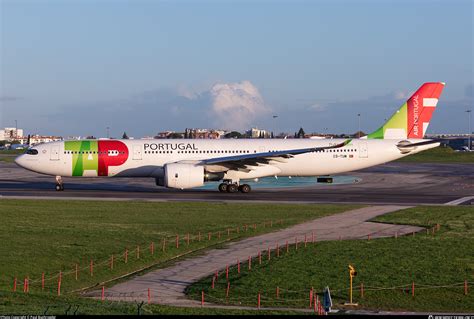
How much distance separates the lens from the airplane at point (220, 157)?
5397cm

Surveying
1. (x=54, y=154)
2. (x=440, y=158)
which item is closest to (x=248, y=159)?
(x=54, y=154)

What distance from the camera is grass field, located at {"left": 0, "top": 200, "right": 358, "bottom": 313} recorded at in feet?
84.6

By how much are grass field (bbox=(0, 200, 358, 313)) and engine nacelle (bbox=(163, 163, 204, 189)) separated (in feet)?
16.7

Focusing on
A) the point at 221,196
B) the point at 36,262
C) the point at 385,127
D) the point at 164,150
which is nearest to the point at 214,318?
the point at 36,262

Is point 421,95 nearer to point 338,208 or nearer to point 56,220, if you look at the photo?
point 338,208

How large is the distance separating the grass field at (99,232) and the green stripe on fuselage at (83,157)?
771cm

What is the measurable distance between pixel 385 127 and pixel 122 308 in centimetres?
4392

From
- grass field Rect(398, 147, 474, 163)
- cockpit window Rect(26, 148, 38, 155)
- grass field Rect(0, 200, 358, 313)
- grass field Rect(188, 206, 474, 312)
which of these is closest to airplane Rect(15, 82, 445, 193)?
cockpit window Rect(26, 148, 38, 155)

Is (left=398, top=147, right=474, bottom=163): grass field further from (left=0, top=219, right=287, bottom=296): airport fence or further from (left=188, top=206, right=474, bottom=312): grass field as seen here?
(left=0, top=219, right=287, bottom=296): airport fence

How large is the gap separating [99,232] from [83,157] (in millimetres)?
20819

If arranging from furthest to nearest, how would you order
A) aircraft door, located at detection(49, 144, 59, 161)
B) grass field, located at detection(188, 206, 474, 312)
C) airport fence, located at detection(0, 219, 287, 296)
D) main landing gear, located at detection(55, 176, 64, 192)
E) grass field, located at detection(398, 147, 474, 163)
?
grass field, located at detection(398, 147, 474, 163), main landing gear, located at detection(55, 176, 64, 192), aircraft door, located at detection(49, 144, 59, 161), airport fence, located at detection(0, 219, 287, 296), grass field, located at detection(188, 206, 474, 312)

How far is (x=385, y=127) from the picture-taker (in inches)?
2312

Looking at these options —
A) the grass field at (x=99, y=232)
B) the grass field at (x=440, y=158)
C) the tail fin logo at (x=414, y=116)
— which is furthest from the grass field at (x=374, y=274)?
the grass field at (x=440, y=158)

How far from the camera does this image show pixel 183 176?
167 feet
